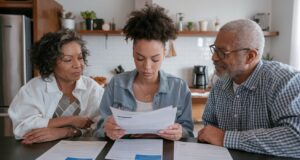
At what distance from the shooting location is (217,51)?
125cm

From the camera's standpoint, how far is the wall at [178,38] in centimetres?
354

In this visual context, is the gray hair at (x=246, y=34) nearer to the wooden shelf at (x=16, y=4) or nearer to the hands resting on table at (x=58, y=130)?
the hands resting on table at (x=58, y=130)

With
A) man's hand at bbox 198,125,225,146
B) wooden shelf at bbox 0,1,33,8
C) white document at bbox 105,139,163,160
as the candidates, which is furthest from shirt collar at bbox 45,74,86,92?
wooden shelf at bbox 0,1,33,8

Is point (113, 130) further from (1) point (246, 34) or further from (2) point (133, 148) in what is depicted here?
(1) point (246, 34)

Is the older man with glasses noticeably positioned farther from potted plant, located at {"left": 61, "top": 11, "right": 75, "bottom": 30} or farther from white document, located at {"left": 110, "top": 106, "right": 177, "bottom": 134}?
potted plant, located at {"left": 61, "top": 11, "right": 75, "bottom": 30}

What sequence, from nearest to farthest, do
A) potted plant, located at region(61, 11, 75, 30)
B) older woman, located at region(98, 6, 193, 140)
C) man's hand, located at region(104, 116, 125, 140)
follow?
1. man's hand, located at region(104, 116, 125, 140)
2. older woman, located at region(98, 6, 193, 140)
3. potted plant, located at region(61, 11, 75, 30)

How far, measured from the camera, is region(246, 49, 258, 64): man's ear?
1208mm

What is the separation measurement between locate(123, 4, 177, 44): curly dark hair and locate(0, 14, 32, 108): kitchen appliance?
5.07ft

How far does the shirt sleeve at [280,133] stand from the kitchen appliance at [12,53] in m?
2.12

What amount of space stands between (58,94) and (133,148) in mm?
666

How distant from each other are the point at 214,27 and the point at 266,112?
8.10 feet

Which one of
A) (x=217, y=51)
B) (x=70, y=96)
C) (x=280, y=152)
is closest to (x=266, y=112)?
(x=280, y=152)

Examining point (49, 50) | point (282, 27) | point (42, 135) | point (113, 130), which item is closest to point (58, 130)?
point (42, 135)

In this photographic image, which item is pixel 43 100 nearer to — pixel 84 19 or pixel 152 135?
pixel 152 135
